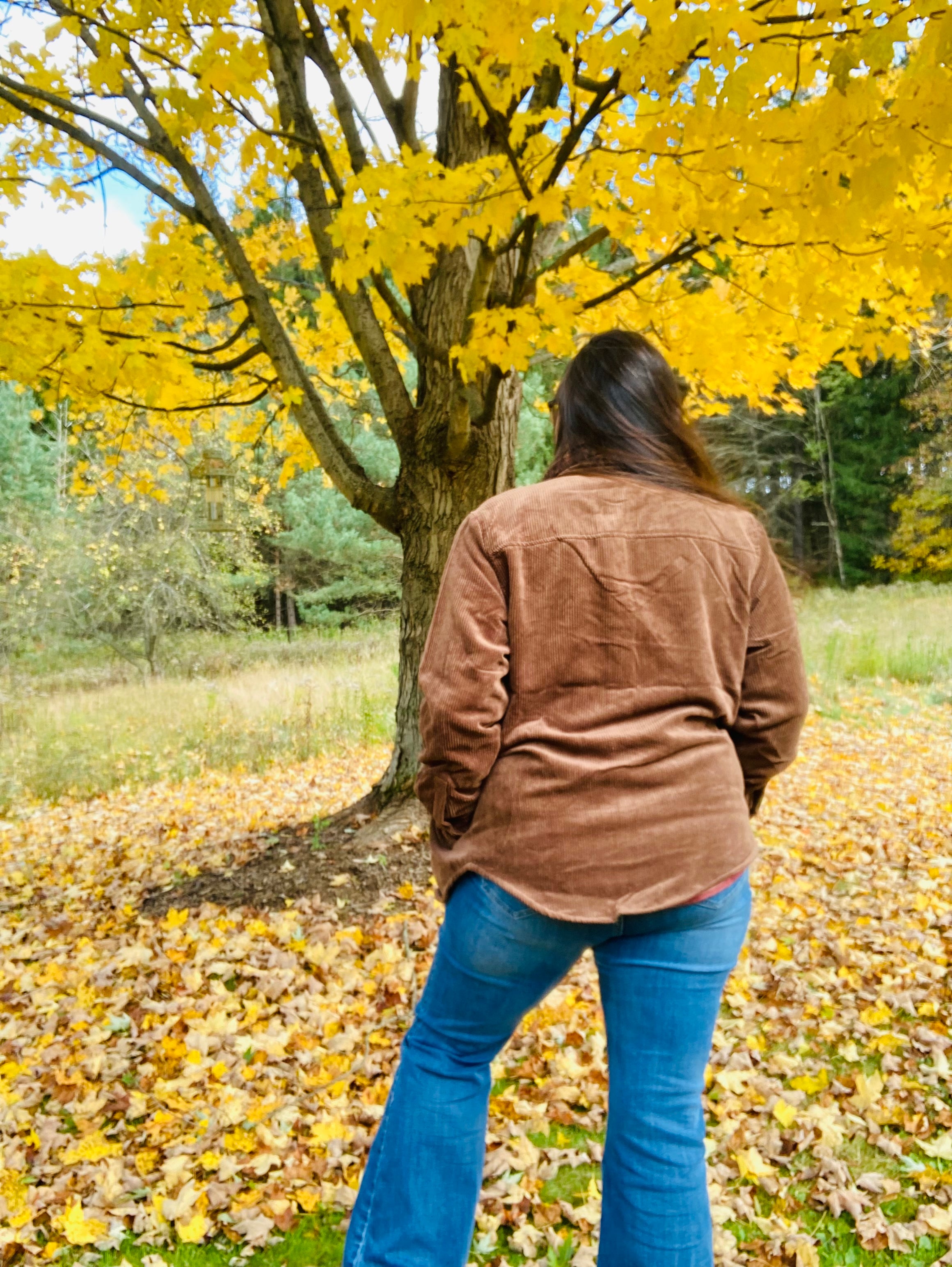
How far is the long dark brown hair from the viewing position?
1.45 m

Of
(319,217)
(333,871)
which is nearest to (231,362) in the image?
(319,217)

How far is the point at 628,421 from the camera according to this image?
4.80ft

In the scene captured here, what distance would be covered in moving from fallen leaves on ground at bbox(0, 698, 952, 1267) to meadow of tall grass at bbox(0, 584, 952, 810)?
3.12 meters

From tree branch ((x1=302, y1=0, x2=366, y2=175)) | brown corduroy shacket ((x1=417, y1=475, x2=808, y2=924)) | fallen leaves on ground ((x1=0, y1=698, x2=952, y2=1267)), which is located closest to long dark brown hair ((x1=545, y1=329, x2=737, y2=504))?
brown corduroy shacket ((x1=417, y1=475, x2=808, y2=924))

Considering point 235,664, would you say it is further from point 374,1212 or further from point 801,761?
point 374,1212

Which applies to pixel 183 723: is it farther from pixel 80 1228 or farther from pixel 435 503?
pixel 80 1228

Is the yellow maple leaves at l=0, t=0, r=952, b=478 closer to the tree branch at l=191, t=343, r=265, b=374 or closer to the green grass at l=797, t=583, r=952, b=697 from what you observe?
the tree branch at l=191, t=343, r=265, b=374

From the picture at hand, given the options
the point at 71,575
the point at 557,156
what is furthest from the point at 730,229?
the point at 71,575

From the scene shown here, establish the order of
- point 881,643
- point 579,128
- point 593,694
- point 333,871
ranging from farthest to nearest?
point 881,643
point 333,871
point 579,128
point 593,694

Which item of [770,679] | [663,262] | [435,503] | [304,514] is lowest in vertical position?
[770,679]

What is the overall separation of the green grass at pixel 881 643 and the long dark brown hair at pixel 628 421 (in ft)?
20.2

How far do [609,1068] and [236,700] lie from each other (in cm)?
834

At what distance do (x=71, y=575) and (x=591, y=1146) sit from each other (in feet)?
39.8

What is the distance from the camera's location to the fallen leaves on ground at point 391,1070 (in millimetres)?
2053
